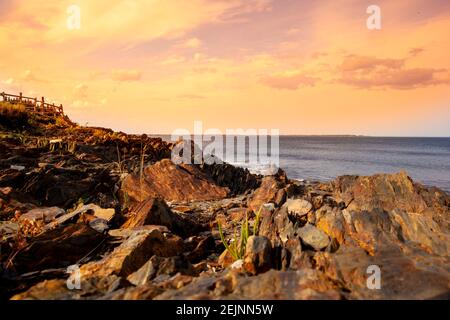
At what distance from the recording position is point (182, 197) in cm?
1379

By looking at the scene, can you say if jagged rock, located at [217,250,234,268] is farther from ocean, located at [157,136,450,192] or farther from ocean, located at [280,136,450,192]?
ocean, located at [280,136,450,192]

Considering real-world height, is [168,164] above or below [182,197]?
above

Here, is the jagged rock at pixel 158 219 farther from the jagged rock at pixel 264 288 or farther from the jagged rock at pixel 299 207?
the jagged rock at pixel 264 288

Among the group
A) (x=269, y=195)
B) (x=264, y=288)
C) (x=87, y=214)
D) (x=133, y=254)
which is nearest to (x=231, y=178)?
(x=269, y=195)

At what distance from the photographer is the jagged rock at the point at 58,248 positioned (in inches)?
231

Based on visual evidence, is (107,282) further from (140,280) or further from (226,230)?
(226,230)

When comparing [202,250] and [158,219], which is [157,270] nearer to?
[202,250]

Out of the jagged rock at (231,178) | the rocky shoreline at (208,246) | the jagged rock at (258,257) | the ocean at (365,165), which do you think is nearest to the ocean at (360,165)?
the ocean at (365,165)

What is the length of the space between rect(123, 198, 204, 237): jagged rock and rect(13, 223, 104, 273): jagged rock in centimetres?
116

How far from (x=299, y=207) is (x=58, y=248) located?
17.1 ft

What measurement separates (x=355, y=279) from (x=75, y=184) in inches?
394

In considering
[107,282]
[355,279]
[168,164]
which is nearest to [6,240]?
[107,282]

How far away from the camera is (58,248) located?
6195 mm

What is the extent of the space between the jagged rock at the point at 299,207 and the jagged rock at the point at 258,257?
3.04 meters
